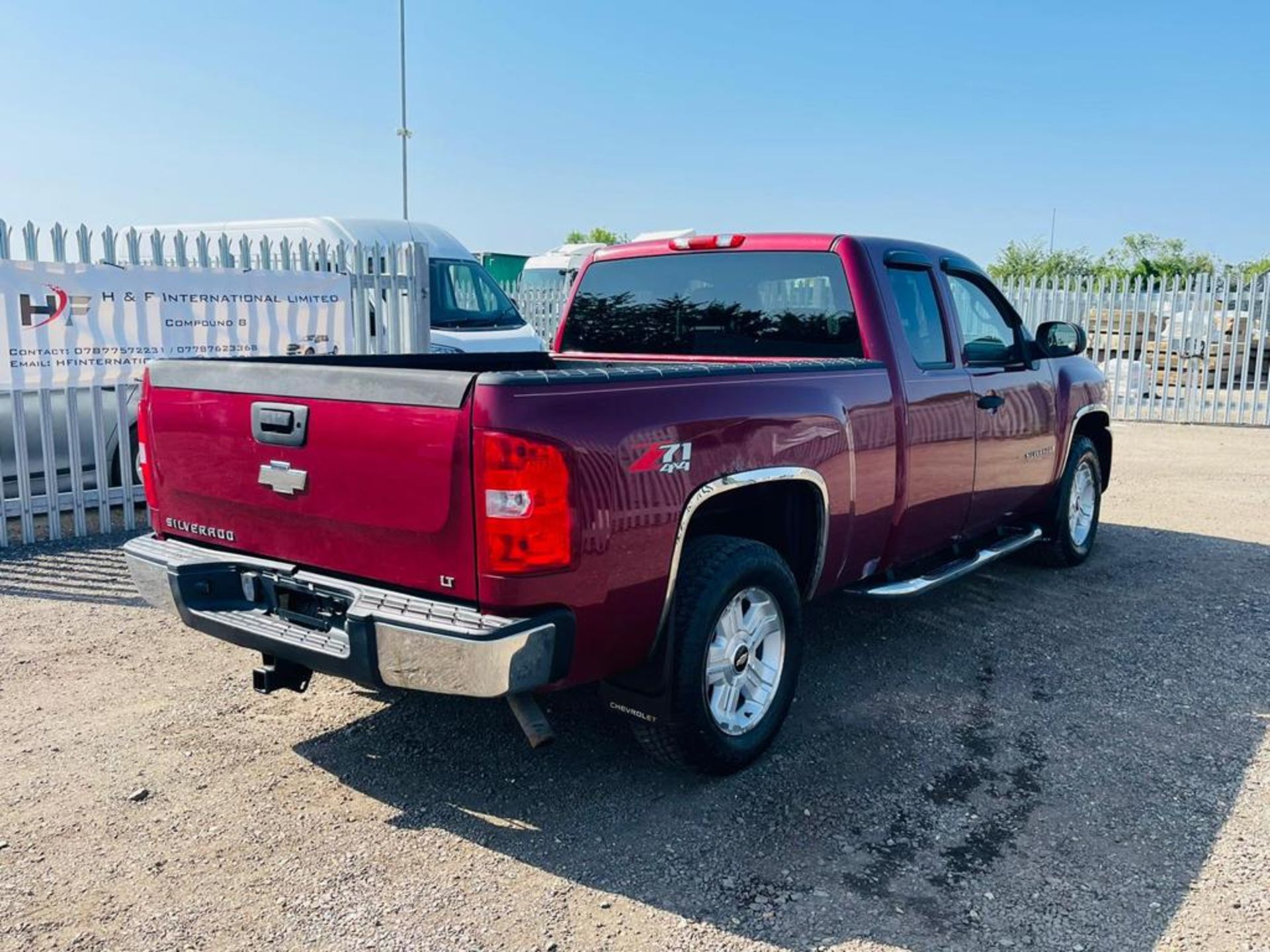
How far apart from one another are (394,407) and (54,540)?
17.6 feet

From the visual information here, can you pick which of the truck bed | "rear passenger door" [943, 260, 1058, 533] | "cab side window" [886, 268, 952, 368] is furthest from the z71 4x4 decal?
"rear passenger door" [943, 260, 1058, 533]

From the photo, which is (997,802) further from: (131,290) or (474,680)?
(131,290)

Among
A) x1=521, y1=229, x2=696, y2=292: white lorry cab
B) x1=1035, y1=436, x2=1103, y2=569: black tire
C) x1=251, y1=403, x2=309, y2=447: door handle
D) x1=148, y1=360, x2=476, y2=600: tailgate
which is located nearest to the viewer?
x1=148, y1=360, x2=476, y2=600: tailgate

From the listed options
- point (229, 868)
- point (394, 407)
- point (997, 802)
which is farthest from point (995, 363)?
point (229, 868)

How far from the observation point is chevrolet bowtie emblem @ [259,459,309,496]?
11.0ft

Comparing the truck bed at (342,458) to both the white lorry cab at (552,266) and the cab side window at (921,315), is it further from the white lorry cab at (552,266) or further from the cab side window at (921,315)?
the white lorry cab at (552,266)

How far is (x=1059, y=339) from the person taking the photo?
591 centimetres

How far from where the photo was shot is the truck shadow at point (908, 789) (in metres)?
3.01

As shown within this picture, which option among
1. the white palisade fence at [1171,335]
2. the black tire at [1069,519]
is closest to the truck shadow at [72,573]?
the black tire at [1069,519]

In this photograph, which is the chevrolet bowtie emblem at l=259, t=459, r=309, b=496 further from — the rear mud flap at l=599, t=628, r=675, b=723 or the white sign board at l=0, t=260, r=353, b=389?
the white sign board at l=0, t=260, r=353, b=389

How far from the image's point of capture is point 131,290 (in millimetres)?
7418

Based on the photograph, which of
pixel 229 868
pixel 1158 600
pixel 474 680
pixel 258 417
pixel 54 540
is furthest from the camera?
pixel 54 540

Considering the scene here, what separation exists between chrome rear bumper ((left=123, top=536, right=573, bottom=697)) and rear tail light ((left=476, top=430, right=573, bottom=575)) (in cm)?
18

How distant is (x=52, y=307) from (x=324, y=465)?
495 cm
